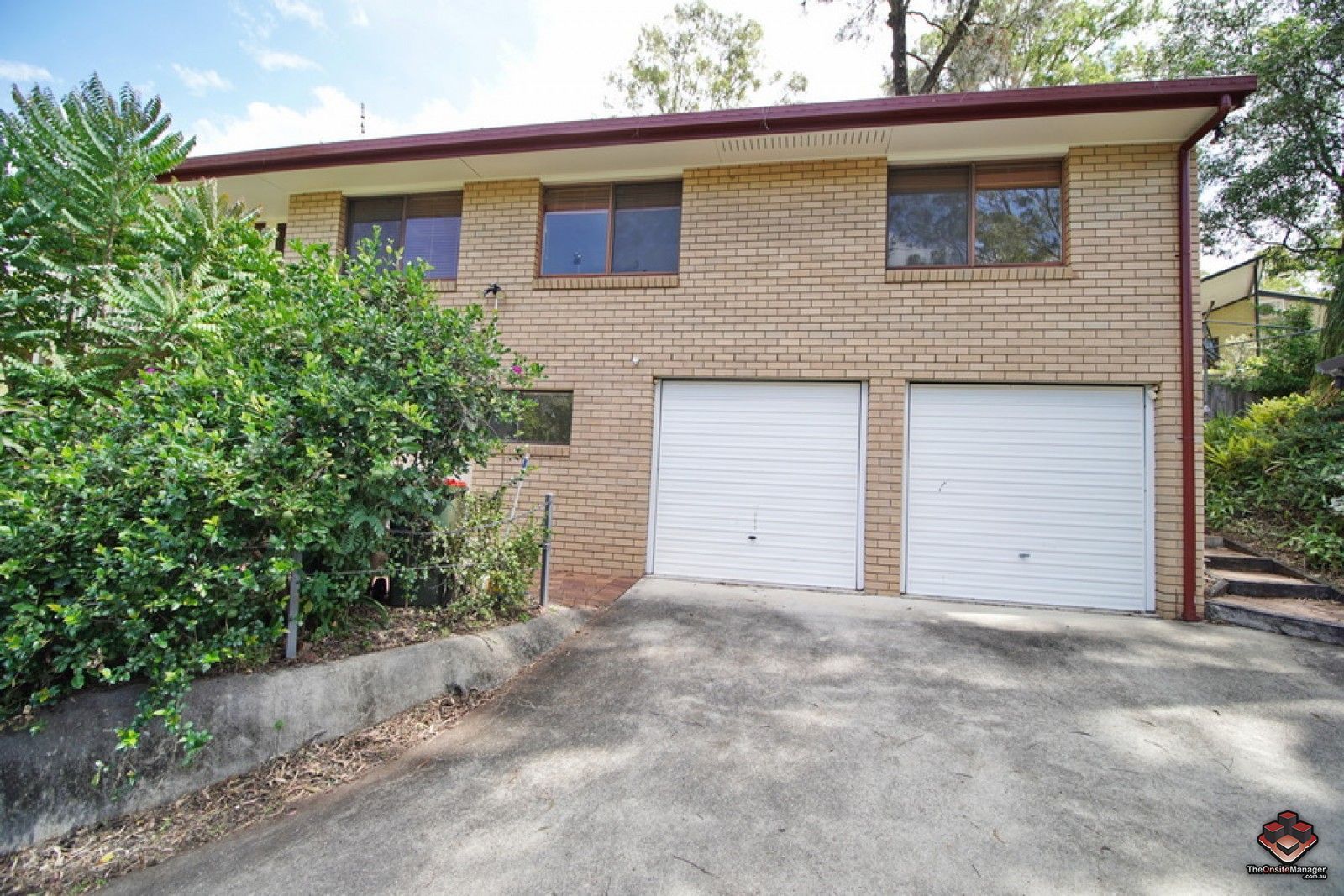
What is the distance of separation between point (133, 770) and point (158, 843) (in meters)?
0.32

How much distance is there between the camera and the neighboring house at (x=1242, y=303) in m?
13.4

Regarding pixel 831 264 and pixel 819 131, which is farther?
pixel 831 264

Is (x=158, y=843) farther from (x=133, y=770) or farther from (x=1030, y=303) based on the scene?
(x=1030, y=303)

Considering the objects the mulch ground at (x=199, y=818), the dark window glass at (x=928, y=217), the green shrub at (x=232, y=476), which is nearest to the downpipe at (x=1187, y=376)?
the dark window glass at (x=928, y=217)

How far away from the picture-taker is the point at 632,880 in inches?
80.6

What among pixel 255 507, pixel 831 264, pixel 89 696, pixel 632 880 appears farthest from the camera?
pixel 831 264

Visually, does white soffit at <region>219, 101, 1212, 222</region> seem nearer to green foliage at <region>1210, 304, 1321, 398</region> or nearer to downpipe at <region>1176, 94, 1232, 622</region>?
downpipe at <region>1176, 94, 1232, 622</region>

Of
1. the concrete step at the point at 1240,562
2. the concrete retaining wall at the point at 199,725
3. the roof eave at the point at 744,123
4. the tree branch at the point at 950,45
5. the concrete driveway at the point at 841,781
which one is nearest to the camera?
the concrete driveway at the point at 841,781

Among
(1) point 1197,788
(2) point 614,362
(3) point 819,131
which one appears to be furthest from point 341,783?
(3) point 819,131

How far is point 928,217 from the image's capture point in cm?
655

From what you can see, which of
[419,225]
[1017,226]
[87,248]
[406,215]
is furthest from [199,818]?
[1017,226]

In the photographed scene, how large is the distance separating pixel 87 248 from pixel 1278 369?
50.9ft

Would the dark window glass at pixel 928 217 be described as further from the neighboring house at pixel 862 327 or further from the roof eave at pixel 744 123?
the roof eave at pixel 744 123

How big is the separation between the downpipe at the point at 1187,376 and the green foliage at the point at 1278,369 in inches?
217
